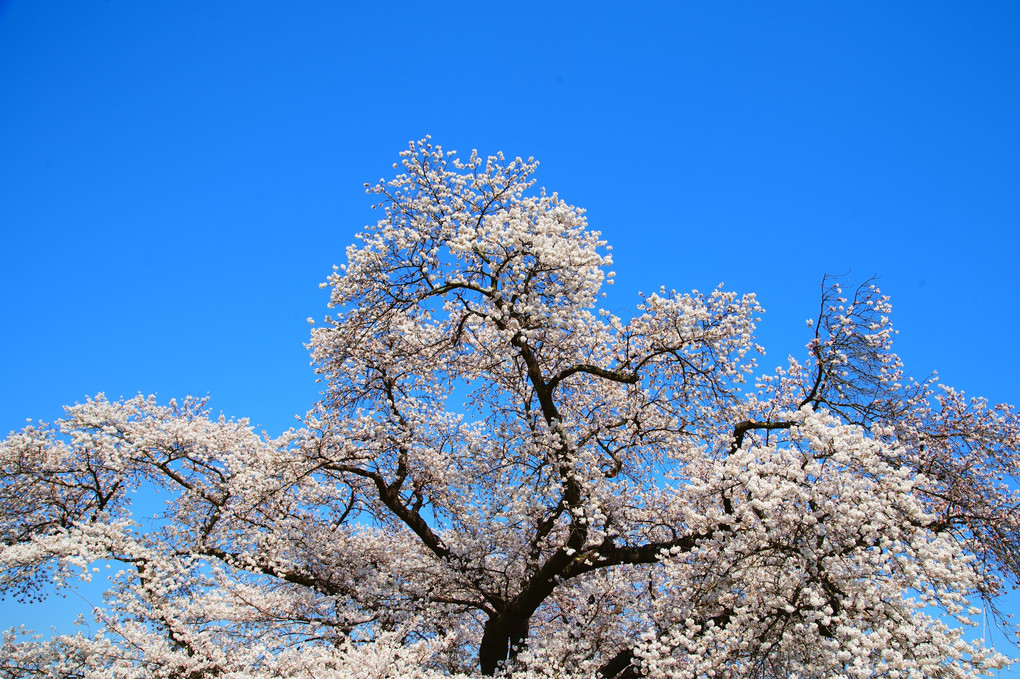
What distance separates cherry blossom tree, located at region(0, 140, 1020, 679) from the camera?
812cm

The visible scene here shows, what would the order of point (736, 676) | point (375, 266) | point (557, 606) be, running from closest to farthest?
point (736, 676)
point (375, 266)
point (557, 606)

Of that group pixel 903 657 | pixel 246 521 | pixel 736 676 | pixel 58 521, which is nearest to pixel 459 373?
pixel 246 521

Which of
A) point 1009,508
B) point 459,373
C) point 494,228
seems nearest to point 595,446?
point 459,373

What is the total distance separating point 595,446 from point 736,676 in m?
5.09

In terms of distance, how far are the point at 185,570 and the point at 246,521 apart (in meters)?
2.24

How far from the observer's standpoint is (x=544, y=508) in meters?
12.7

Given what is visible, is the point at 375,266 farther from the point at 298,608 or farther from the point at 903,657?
the point at 903,657

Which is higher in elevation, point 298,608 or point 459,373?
point 459,373

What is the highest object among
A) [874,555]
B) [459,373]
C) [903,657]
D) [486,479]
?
[459,373]

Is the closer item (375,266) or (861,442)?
(861,442)

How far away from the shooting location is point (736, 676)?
8242 mm

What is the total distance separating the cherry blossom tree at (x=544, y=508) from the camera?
26.7ft

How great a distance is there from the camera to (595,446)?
12688 mm

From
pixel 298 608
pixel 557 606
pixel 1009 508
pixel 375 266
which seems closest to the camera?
pixel 1009 508
